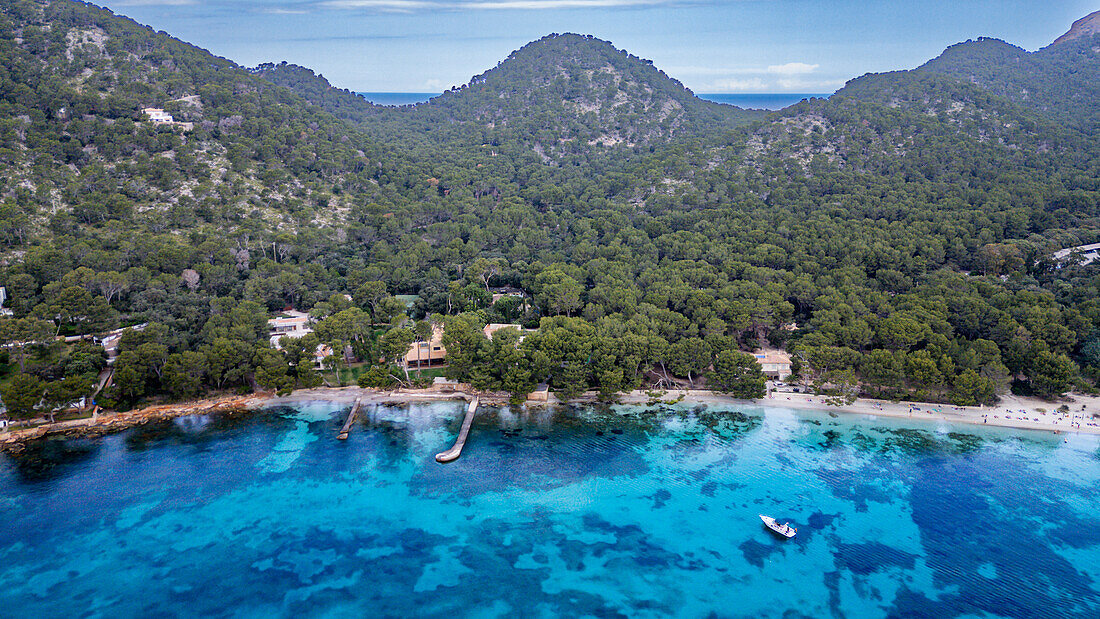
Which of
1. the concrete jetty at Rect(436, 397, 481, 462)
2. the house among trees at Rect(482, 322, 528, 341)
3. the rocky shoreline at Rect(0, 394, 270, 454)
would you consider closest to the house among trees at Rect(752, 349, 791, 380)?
the house among trees at Rect(482, 322, 528, 341)

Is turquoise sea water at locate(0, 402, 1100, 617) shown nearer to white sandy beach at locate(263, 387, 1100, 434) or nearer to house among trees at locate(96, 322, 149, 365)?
white sandy beach at locate(263, 387, 1100, 434)

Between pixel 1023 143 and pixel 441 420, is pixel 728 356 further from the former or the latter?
pixel 1023 143

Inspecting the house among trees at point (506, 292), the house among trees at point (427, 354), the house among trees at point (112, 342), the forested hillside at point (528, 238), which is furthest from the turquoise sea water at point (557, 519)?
the house among trees at point (506, 292)

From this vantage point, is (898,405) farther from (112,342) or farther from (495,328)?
(112,342)

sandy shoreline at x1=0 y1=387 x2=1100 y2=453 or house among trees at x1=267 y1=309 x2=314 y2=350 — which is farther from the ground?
house among trees at x1=267 y1=309 x2=314 y2=350

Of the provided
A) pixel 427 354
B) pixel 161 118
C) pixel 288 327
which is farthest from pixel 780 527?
pixel 161 118

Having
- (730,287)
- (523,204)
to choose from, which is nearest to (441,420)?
(730,287)
